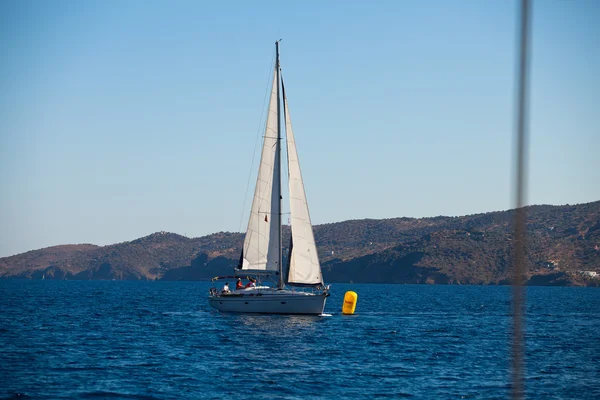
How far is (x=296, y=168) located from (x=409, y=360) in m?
22.3

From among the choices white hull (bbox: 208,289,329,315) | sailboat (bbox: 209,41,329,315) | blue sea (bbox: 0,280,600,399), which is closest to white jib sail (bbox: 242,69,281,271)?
sailboat (bbox: 209,41,329,315)

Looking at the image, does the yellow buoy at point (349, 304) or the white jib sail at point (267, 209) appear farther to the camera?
the yellow buoy at point (349, 304)

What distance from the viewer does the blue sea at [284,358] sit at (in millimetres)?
28453

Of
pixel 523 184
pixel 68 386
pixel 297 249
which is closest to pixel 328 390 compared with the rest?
pixel 68 386

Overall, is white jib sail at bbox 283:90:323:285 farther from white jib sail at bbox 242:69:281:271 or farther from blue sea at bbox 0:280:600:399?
blue sea at bbox 0:280:600:399

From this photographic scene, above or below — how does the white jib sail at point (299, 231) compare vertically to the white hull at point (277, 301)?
above

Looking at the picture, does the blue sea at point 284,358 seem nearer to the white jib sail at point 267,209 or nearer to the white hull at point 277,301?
the white hull at point 277,301

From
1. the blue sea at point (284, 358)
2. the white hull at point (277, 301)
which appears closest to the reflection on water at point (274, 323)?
the blue sea at point (284, 358)

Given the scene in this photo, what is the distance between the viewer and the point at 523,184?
366 inches

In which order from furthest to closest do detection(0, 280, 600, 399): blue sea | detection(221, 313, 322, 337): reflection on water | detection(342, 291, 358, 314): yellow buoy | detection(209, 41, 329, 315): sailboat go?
detection(342, 291, 358, 314): yellow buoy, detection(209, 41, 329, 315): sailboat, detection(221, 313, 322, 337): reflection on water, detection(0, 280, 600, 399): blue sea

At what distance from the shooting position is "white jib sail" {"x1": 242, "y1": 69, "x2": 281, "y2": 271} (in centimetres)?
5662

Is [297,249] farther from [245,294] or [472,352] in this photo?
[472,352]

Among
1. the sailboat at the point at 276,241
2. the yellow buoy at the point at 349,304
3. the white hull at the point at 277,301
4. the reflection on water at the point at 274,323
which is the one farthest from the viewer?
the yellow buoy at the point at 349,304

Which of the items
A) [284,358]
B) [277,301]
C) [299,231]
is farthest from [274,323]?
[284,358]
